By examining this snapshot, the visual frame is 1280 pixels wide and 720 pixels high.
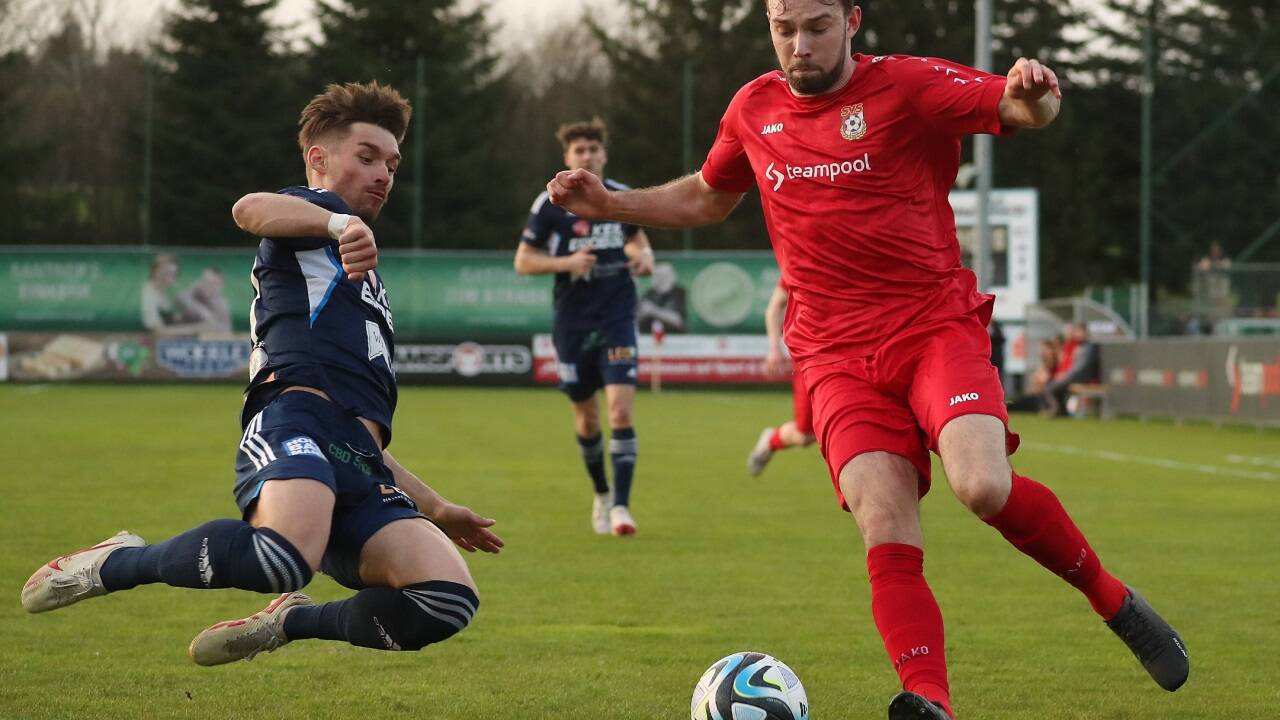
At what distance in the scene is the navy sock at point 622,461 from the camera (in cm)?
1029

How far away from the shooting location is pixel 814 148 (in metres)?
5.22

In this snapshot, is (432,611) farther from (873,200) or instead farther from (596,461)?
(596,461)

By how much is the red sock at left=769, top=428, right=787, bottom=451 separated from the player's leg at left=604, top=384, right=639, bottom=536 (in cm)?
235

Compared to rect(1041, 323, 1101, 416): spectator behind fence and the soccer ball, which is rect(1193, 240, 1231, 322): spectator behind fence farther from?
the soccer ball

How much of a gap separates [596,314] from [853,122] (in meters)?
5.52

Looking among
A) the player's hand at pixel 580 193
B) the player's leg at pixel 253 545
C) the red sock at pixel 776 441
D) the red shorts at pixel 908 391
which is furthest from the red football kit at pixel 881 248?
the red sock at pixel 776 441

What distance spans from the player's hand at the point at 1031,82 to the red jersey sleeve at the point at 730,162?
1.06m

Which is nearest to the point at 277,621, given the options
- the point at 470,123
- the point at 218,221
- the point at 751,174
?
the point at 751,174

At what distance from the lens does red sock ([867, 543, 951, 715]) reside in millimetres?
4539

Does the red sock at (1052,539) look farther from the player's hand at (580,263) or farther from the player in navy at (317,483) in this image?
the player's hand at (580,263)

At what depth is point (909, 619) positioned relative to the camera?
15.3 ft

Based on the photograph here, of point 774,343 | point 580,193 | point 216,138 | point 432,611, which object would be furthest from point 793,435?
point 216,138

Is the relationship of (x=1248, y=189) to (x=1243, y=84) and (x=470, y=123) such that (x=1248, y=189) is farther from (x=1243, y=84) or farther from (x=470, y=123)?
(x=470, y=123)

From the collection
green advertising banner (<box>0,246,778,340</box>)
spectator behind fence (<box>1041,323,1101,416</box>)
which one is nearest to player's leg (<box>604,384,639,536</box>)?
spectator behind fence (<box>1041,323,1101,416</box>)
